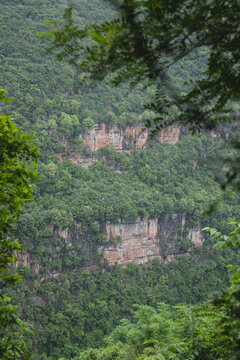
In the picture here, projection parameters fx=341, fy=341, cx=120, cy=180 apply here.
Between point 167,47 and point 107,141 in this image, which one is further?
point 107,141

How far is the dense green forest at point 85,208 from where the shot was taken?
2169 centimetres

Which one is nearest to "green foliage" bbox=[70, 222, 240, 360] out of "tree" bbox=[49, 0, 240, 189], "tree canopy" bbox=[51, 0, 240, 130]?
"tree" bbox=[49, 0, 240, 189]

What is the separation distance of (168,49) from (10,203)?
1871mm

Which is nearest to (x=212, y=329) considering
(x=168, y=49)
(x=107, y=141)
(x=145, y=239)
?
(x=168, y=49)

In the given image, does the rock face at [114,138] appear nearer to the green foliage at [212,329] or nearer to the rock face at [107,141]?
the rock face at [107,141]

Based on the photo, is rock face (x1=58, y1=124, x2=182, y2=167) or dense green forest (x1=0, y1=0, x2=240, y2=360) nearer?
dense green forest (x1=0, y1=0, x2=240, y2=360)

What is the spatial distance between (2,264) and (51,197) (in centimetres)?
2317

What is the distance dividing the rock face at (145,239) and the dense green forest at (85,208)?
16.0 inches

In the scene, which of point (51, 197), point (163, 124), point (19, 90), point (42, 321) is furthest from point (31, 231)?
point (163, 124)

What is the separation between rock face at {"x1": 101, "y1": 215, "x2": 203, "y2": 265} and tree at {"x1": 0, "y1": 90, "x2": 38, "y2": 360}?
2387cm

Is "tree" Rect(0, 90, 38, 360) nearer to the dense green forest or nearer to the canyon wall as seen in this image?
the dense green forest

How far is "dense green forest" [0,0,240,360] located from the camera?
2169 centimetres

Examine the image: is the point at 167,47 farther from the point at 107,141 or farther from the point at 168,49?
the point at 107,141

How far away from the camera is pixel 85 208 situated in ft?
82.9
